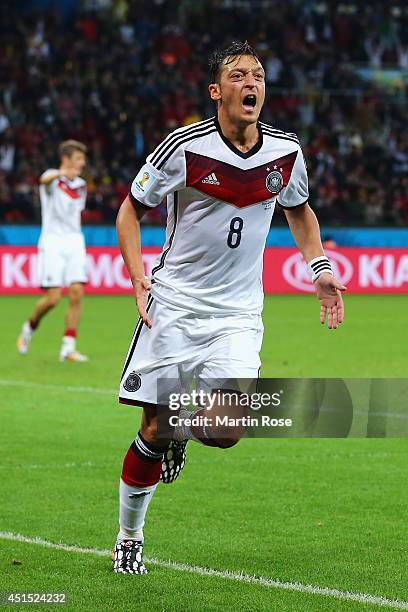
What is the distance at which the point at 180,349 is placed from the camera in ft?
17.5

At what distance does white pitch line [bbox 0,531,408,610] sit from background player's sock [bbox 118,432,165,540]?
0.26m

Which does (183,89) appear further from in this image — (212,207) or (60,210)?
(212,207)

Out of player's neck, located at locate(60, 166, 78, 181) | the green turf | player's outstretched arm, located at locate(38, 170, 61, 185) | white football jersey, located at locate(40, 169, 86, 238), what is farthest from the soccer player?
white football jersey, located at locate(40, 169, 86, 238)

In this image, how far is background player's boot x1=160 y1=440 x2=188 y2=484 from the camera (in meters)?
5.61

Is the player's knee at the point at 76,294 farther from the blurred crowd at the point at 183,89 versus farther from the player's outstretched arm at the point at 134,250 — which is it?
the blurred crowd at the point at 183,89

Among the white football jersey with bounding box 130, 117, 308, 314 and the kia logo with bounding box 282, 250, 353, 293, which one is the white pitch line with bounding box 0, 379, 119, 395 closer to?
the white football jersey with bounding box 130, 117, 308, 314

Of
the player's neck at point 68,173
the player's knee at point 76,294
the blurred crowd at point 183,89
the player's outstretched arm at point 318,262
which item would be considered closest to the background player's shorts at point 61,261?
the player's knee at point 76,294

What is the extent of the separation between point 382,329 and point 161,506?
36.5 ft

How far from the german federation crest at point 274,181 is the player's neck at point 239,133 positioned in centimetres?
16

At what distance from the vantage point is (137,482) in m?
5.43

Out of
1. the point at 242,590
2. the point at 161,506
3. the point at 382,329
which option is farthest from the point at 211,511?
the point at 382,329

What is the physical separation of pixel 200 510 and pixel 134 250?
203cm

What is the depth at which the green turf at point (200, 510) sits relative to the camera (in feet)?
17.0

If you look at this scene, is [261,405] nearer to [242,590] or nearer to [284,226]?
[242,590]
